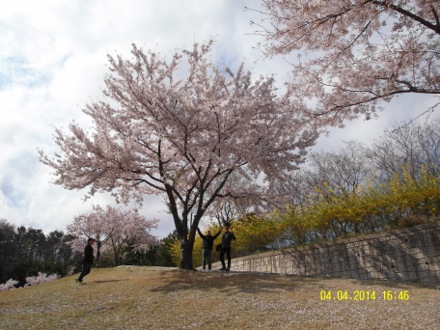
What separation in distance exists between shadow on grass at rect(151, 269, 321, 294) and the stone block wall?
86.4 inches

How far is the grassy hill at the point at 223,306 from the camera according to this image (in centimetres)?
496

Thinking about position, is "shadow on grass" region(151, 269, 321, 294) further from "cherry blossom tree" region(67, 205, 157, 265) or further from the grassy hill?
"cherry blossom tree" region(67, 205, 157, 265)

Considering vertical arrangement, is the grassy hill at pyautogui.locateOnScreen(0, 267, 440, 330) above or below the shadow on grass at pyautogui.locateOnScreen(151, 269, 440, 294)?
below

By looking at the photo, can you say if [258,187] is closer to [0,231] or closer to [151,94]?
[151,94]

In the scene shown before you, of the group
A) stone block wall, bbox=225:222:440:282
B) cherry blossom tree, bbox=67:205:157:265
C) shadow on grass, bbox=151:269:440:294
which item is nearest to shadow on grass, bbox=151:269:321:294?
shadow on grass, bbox=151:269:440:294

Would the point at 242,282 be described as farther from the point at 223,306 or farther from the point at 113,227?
the point at 113,227

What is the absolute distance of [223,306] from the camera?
6074 millimetres

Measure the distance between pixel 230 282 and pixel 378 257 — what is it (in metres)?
4.57

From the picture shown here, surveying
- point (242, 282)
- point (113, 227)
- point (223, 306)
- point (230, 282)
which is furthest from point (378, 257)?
point (113, 227)

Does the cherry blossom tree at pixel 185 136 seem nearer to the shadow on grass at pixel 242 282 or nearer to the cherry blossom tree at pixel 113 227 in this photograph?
the shadow on grass at pixel 242 282

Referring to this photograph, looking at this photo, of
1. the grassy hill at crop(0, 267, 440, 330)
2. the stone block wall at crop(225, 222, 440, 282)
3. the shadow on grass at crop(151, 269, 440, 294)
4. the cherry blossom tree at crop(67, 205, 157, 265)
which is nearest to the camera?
the grassy hill at crop(0, 267, 440, 330)

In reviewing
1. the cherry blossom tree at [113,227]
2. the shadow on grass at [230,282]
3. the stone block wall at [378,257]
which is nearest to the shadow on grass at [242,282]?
the shadow on grass at [230,282]

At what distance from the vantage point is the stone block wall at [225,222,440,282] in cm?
867

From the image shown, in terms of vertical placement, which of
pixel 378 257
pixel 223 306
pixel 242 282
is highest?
pixel 378 257
